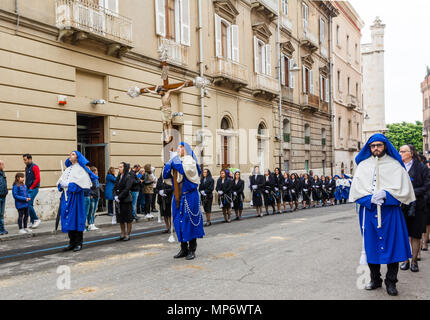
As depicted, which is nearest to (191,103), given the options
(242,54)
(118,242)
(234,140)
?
(234,140)

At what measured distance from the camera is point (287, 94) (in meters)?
29.8

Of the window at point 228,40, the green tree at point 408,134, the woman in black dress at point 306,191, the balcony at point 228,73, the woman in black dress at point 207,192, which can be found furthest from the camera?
the green tree at point 408,134

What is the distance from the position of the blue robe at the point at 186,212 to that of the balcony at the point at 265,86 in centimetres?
1817

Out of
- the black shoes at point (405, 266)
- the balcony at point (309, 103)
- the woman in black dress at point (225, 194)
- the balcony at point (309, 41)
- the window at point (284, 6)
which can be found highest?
the window at point (284, 6)

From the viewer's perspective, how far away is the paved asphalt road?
5266mm

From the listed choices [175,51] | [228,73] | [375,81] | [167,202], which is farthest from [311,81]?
[167,202]

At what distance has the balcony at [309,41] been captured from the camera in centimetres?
3244

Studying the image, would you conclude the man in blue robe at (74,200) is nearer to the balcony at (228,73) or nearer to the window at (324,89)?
the balcony at (228,73)

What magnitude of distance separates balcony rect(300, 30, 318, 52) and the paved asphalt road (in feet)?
82.7

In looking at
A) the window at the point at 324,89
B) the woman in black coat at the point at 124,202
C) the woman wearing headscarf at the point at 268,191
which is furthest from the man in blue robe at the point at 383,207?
the window at the point at 324,89

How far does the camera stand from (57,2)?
13.7 m

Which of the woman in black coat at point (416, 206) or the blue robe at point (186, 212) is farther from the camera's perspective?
the blue robe at point (186, 212)

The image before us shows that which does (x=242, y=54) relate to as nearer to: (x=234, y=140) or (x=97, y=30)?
(x=234, y=140)

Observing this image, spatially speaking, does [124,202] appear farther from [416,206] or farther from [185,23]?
[185,23]
